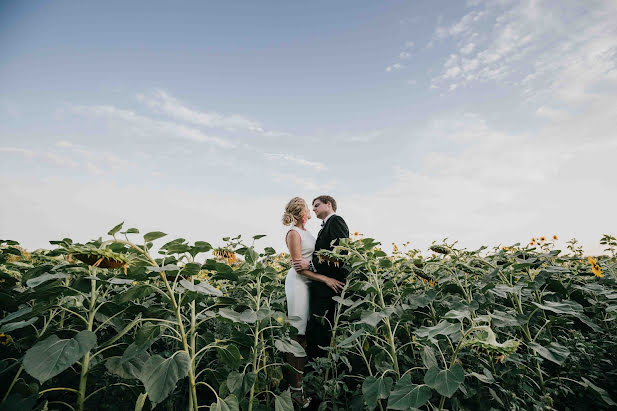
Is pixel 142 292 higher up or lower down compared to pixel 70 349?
higher up

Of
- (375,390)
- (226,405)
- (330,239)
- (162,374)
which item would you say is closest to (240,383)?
(226,405)

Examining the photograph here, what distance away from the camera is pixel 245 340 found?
7.25ft

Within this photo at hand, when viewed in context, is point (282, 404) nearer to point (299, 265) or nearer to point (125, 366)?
point (125, 366)

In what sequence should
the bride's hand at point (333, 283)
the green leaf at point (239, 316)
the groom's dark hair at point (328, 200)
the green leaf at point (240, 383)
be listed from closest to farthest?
the green leaf at point (239, 316), the green leaf at point (240, 383), the bride's hand at point (333, 283), the groom's dark hair at point (328, 200)

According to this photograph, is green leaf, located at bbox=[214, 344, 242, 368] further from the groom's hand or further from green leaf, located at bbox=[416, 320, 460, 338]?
the groom's hand

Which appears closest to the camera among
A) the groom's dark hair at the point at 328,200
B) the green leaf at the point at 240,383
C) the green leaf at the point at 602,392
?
the green leaf at the point at 240,383

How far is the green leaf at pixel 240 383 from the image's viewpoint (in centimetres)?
203

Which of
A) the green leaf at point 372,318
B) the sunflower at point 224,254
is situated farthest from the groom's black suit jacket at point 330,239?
the green leaf at point 372,318

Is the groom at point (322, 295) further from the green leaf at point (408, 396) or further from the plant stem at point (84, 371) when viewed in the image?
the plant stem at point (84, 371)

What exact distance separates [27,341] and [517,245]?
4399 millimetres

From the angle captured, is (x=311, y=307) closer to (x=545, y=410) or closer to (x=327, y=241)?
(x=327, y=241)

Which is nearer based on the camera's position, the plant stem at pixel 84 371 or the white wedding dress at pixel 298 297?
the plant stem at pixel 84 371

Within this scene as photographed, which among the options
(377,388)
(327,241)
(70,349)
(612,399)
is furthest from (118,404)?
(612,399)

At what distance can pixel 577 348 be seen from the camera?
277 centimetres
